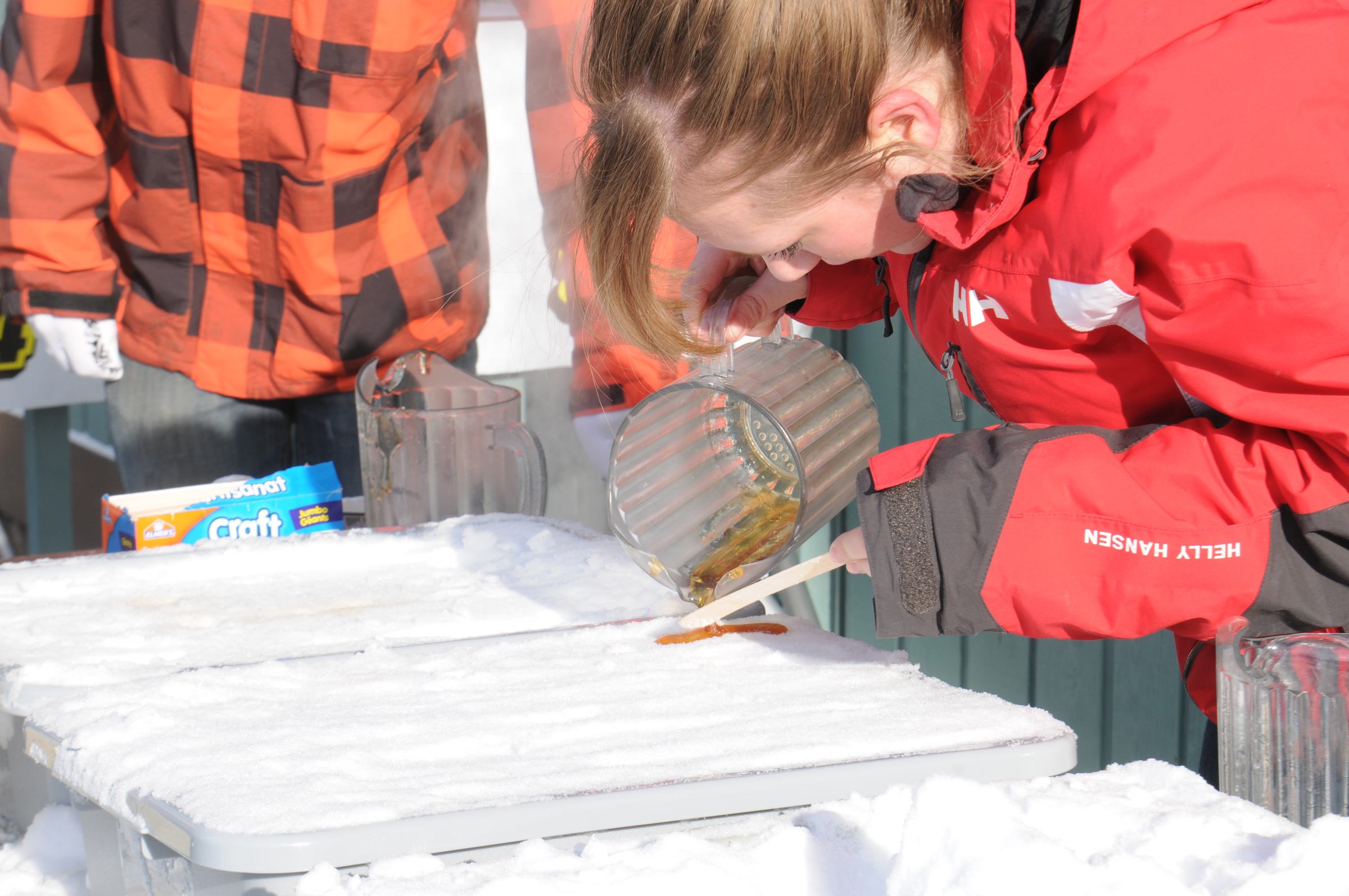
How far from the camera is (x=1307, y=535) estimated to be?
2.81 feet

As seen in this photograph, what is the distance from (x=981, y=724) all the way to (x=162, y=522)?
0.99 m

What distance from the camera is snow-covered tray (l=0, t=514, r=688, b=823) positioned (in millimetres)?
1053

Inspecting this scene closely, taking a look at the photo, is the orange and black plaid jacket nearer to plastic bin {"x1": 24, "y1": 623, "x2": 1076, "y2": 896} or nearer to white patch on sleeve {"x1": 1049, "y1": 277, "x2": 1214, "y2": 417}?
white patch on sleeve {"x1": 1049, "y1": 277, "x2": 1214, "y2": 417}

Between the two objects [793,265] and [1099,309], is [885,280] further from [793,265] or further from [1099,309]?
[1099,309]

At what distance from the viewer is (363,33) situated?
1.71 meters

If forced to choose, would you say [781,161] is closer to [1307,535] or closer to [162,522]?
[1307,535]

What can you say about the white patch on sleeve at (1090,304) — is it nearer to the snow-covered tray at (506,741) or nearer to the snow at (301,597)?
the snow-covered tray at (506,741)

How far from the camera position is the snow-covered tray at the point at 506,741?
73 centimetres

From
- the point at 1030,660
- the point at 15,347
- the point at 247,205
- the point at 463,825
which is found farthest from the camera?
the point at 15,347

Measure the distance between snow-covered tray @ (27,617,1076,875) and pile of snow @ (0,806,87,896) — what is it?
112 millimetres

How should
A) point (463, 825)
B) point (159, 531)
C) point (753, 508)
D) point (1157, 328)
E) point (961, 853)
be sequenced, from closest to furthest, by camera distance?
point (961, 853) < point (463, 825) < point (1157, 328) < point (753, 508) < point (159, 531)

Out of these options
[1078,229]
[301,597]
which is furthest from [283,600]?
[1078,229]

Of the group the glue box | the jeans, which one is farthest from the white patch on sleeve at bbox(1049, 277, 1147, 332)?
the jeans

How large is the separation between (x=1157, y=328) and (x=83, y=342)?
4.99 ft
